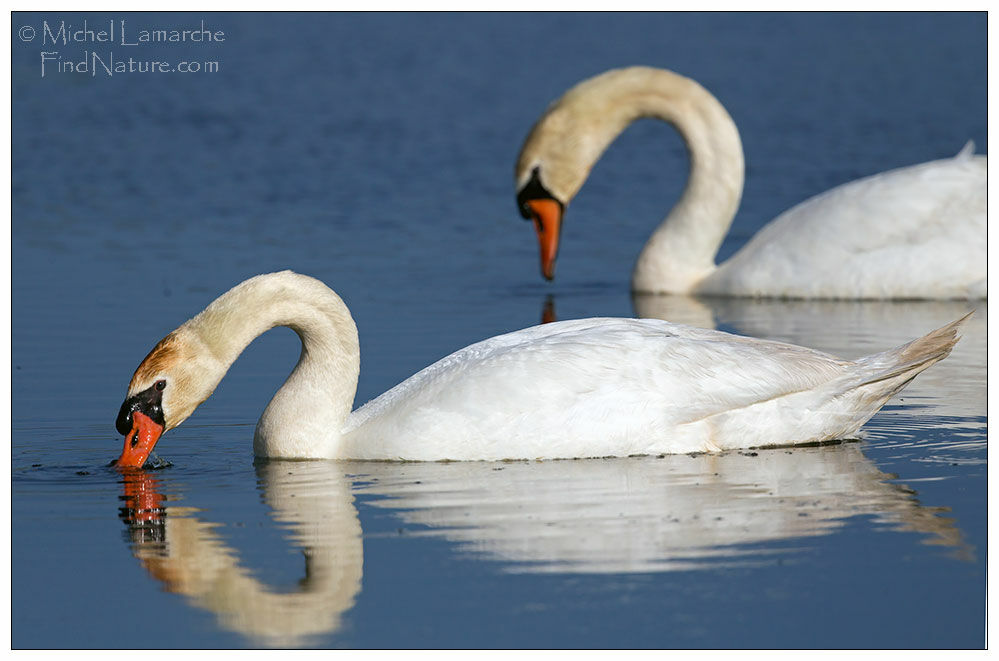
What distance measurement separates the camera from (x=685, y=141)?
49.3 ft

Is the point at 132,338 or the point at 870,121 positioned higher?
the point at 870,121

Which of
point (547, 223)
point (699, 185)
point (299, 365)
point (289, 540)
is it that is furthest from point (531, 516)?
point (699, 185)

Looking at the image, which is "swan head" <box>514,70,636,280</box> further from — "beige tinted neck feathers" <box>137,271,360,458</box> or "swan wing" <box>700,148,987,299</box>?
"beige tinted neck feathers" <box>137,271,360,458</box>

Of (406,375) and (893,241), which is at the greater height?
(893,241)

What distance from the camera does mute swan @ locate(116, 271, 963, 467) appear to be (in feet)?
26.9

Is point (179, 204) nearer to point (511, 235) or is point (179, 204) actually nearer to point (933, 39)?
point (511, 235)

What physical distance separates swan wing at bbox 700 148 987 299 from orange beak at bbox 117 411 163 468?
22.8 feet

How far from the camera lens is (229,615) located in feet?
19.9

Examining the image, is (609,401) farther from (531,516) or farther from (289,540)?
(289,540)

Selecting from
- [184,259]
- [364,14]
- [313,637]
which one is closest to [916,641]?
[313,637]

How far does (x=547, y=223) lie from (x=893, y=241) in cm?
275

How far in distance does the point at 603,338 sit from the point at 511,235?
874 centimetres

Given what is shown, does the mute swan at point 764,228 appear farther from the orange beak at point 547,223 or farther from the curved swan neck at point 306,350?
the curved swan neck at point 306,350

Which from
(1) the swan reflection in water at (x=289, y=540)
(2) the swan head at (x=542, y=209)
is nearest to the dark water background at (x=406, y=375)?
(1) the swan reflection in water at (x=289, y=540)
